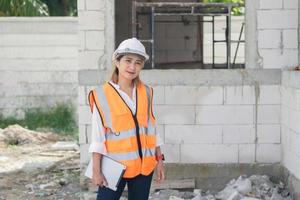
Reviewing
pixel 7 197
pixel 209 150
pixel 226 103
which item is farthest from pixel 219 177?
pixel 7 197

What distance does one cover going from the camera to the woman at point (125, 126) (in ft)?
12.7

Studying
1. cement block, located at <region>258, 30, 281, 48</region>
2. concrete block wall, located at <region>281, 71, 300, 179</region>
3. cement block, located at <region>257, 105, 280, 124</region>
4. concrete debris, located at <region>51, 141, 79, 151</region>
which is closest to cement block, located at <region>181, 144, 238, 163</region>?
cement block, located at <region>257, 105, 280, 124</region>

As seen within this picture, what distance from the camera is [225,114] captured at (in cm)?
645

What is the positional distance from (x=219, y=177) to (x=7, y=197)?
2.33 metres

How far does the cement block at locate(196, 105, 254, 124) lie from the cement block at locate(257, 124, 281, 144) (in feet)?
0.45

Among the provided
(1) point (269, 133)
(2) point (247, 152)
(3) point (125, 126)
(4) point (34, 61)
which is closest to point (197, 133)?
(2) point (247, 152)

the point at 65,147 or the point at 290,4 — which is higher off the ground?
the point at 290,4

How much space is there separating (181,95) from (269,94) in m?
0.94

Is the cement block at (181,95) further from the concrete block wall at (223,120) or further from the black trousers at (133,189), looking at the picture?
the black trousers at (133,189)

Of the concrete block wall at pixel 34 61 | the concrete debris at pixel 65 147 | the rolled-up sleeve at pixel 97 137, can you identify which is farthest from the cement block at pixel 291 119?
the concrete block wall at pixel 34 61

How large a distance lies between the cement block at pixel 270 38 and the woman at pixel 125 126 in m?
2.72

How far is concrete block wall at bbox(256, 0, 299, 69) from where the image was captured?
6363mm

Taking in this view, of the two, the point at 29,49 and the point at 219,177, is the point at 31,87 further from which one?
the point at 219,177

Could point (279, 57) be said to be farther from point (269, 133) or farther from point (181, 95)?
point (181, 95)
